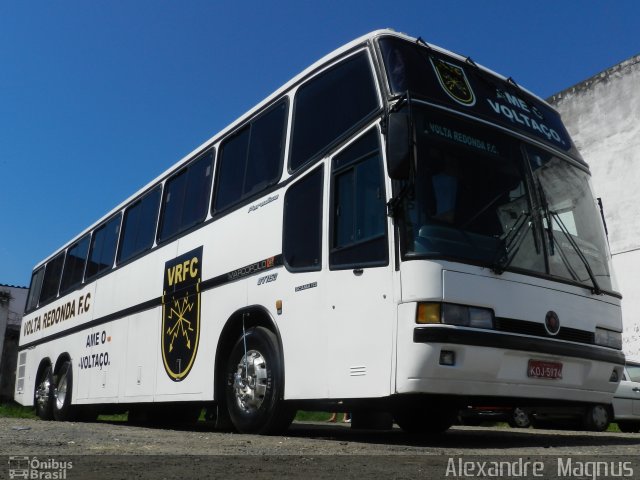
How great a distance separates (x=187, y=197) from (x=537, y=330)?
5.26 meters

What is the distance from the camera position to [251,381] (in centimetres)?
→ 732

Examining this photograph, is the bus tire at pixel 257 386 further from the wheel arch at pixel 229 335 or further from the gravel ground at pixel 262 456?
the gravel ground at pixel 262 456

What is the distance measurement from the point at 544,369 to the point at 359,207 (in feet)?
6.54

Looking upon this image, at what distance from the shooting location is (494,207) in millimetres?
6230

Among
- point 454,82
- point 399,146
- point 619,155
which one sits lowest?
point 399,146

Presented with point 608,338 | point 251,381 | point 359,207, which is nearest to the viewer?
point 359,207

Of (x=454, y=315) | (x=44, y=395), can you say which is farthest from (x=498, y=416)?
(x=454, y=315)

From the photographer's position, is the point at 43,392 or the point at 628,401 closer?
the point at 628,401

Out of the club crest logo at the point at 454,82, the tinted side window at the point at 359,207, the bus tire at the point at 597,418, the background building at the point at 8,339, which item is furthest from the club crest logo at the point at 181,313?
the background building at the point at 8,339

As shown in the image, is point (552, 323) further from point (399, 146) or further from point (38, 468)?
point (38, 468)

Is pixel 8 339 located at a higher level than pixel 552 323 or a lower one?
higher

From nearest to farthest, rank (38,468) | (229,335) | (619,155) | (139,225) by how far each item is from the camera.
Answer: (38,468)
(229,335)
(139,225)
(619,155)

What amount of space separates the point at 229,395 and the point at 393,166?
3.36m

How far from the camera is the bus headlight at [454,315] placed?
18.2ft
